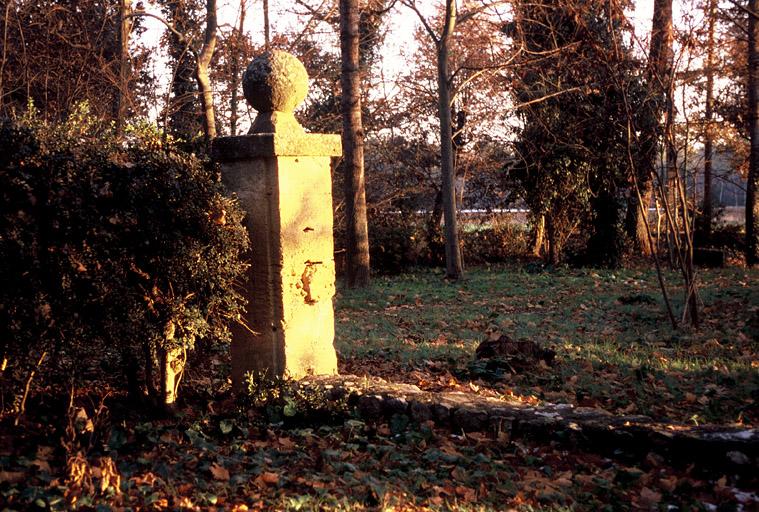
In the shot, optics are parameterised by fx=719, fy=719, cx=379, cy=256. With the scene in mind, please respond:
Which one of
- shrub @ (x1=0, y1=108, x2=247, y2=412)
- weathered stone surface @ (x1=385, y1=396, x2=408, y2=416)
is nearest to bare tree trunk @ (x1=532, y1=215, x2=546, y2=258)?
weathered stone surface @ (x1=385, y1=396, x2=408, y2=416)

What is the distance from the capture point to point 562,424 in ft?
15.8

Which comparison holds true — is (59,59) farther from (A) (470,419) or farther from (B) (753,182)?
(B) (753,182)

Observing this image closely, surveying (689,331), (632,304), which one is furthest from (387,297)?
(689,331)

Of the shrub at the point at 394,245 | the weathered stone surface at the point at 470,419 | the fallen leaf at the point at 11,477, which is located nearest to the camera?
the fallen leaf at the point at 11,477

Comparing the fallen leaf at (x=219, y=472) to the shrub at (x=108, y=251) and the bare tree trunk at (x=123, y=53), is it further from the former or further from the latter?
the bare tree trunk at (x=123, y=53)

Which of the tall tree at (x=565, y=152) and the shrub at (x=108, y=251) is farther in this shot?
the tall tree at (x=565, y=152)

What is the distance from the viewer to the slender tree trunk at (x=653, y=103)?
9188 millimetres

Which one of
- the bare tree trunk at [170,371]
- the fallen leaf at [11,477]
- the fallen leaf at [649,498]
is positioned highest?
the bare tree trunk at [170,371]

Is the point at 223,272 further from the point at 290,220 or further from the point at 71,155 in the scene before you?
the point at 71,155

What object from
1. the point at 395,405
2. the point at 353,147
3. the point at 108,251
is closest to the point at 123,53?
the point at 353,147

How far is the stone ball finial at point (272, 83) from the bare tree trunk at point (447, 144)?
9777 mm

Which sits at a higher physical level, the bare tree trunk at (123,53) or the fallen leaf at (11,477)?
the bare tree trunk at (123,53)

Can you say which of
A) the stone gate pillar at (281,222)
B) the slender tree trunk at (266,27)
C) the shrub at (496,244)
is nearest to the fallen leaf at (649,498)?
the stone gate pillar at (281,222)

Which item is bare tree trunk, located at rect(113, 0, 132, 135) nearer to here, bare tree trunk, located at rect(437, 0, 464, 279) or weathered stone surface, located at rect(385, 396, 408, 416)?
bare tree trunk, located at rect(437, 0, 464, 279)
